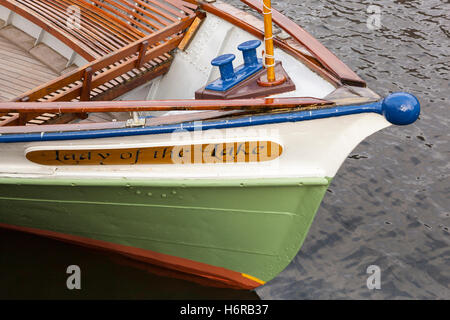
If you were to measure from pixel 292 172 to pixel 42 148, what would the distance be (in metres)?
2.29

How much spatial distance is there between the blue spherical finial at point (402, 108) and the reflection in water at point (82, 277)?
2925mm

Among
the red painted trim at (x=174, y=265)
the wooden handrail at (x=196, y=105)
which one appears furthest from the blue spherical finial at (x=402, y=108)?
the red painted trim at (x=174, y=265)

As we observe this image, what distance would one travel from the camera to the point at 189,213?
18.4 feet

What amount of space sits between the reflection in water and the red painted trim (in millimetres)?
117

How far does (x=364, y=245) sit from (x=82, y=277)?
10.9ft

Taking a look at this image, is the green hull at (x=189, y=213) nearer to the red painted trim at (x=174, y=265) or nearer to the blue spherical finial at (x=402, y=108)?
the red painted trim at (x=174, y=265)

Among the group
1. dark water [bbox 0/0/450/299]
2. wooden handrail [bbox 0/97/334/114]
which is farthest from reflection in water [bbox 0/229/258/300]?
wooden handrail [bbox 0/97/334/114]

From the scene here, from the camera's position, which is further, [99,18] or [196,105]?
[99,18]

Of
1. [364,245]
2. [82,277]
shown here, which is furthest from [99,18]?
[364,245]

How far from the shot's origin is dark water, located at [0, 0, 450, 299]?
21.5 ft

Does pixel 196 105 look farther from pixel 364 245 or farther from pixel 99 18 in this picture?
pixel 99 18

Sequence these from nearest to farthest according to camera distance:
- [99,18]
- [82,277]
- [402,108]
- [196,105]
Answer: [402,108]
[196,105]
[82,277]
[99,18]

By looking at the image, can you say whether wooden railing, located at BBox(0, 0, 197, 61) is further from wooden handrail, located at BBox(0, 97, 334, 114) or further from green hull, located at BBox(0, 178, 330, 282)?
wooden handrail, located at BBox(0, 97, 334, 114)
